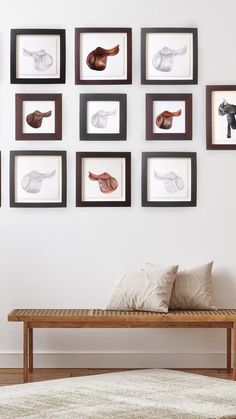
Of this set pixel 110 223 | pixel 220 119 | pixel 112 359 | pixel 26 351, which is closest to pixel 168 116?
pixel 220 119

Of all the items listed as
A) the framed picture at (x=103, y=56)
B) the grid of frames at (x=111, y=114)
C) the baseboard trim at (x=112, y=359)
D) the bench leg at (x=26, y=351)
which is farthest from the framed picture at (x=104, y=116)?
A: the baseboard trim at (x=112, y=359)

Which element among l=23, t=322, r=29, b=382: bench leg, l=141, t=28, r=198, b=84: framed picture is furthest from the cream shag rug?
l=141, t=28, r=198, b=84: framed picture

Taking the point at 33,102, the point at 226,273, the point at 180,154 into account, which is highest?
the point at 33,102

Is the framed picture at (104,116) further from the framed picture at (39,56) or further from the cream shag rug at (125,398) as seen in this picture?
the cream shag rug at (125,398)

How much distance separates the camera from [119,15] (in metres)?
5.82

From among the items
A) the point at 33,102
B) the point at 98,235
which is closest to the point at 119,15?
the point at 33,102

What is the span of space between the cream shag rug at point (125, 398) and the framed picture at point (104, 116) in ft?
5.70

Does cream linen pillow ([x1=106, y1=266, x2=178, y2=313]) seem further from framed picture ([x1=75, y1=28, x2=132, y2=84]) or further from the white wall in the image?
framed picture ([x1=75, y1=28, x2=132, y2=84])

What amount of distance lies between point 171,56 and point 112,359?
7.04 ft

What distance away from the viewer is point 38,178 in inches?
229

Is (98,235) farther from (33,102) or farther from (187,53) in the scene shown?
(187,53)

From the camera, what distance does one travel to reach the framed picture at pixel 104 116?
5812 mm

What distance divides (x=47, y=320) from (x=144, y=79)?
71.1 inches

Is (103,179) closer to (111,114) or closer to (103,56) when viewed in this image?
(111,114)
